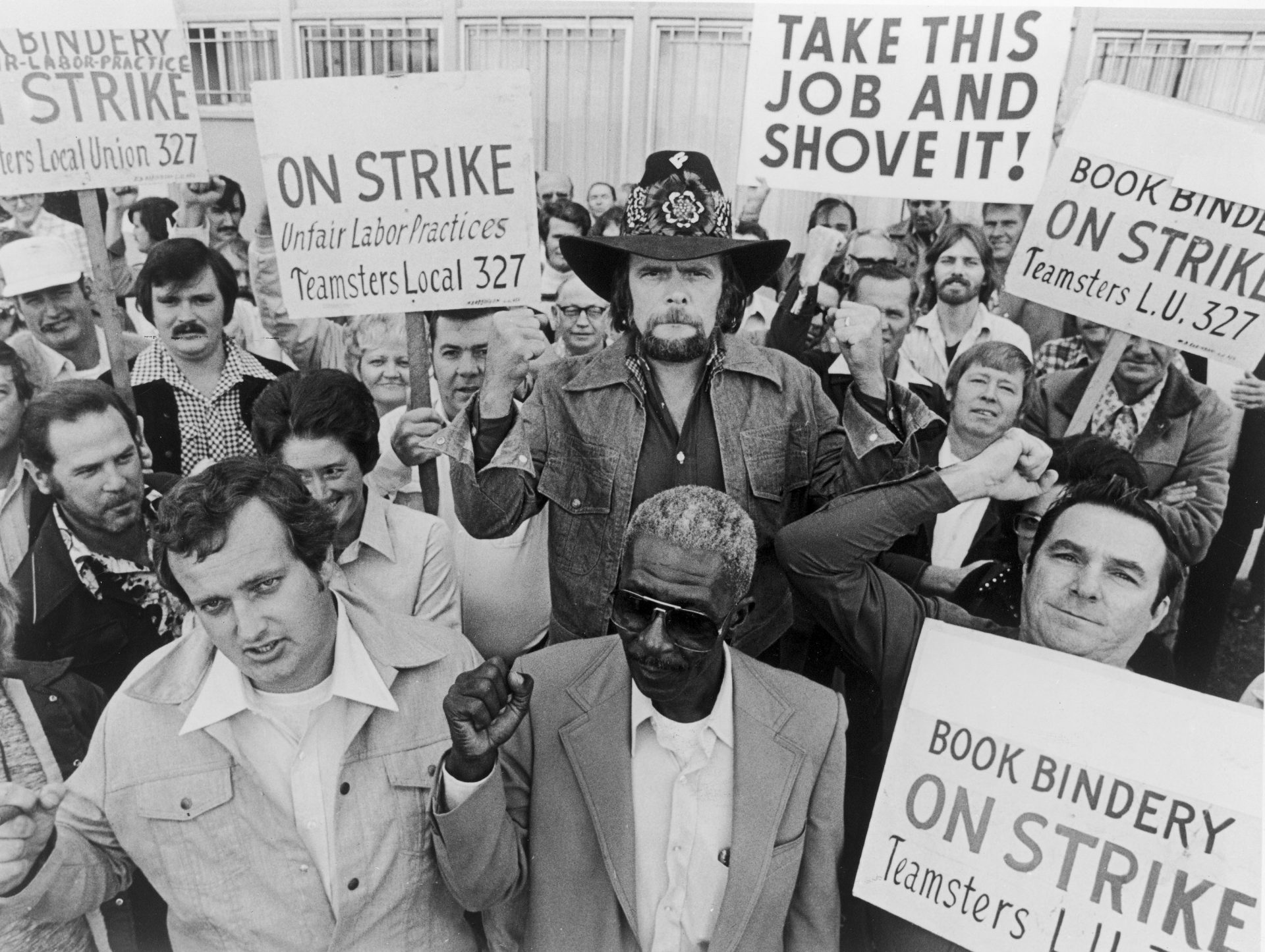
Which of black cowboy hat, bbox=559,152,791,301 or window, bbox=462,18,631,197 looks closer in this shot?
black cowboy hat, bbox=559,152,791,301

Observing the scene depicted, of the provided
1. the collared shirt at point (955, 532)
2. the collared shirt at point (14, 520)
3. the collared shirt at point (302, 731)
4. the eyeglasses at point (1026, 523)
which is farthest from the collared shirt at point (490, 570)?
the eyeglasses at point (1026, 523)

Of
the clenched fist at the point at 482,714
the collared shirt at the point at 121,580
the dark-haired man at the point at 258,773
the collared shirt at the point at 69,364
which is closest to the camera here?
the clenched fist at the point at 482,714

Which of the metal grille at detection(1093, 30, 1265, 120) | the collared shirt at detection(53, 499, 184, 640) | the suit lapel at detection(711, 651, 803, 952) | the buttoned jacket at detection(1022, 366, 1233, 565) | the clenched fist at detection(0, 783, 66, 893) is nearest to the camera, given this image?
the suit lapel at detection(711, 651, 803, 952)

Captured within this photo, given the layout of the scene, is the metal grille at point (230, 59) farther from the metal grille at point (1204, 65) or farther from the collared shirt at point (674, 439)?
the metal grille at point (1204, 65)

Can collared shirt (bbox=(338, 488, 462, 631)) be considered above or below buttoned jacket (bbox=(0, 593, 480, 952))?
above

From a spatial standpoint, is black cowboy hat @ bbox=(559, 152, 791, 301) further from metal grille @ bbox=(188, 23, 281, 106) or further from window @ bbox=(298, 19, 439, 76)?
metal grille @ bbox=(188, 23, 281, 106)

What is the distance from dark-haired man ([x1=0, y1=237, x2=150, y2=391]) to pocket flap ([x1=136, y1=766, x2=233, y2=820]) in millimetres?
1572

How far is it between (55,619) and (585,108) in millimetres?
2784

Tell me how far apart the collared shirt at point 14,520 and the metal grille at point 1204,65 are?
4102 millimetres

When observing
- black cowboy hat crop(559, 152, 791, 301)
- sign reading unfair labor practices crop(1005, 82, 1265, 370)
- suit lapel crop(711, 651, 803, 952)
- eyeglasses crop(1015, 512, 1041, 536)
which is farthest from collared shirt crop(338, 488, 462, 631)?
sign reading unfair labor practices crop(1005, 82, 1265, 370)

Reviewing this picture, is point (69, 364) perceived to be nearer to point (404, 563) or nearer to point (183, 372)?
point (183, 372)

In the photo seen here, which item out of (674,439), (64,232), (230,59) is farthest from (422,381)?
(64,232)

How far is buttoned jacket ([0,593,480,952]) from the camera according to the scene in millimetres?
2695

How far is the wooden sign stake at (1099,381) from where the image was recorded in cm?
303
